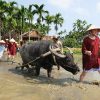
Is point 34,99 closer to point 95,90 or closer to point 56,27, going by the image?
point 95,90

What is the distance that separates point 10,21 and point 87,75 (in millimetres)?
41482

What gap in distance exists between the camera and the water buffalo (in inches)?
375

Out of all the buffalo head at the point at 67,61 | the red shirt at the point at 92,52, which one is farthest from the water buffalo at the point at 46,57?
the red shirt at the point at 92,52

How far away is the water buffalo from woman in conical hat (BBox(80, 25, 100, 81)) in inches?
19.8

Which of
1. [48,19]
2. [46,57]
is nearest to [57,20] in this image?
[48,19]

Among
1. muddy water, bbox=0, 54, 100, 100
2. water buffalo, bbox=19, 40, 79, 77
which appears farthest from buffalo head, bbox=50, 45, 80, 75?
muddy water, bbox=0, 54, 100, 100

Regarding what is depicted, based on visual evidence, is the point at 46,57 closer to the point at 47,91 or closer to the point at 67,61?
the point at 67,61

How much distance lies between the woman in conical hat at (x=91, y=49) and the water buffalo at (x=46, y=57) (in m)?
0.50

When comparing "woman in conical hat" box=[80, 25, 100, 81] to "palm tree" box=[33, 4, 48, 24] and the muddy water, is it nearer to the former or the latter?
the muddy water

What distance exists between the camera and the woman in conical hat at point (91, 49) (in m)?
8.79

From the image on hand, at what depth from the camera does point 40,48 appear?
10711 millimetres

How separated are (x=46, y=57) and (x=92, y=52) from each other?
6.44 feet

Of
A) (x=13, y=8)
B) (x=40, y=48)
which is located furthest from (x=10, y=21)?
(x=40, y=48)

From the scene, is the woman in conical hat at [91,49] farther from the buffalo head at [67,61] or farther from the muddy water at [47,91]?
the muddy water at [47,91]
